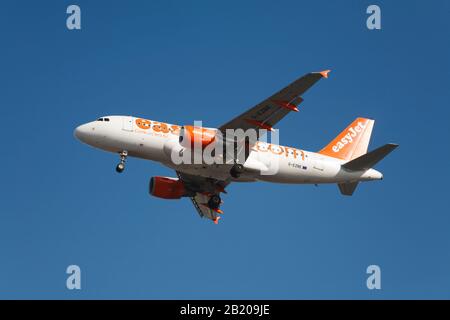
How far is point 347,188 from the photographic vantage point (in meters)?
55.8

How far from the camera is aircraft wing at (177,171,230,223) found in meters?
56.9

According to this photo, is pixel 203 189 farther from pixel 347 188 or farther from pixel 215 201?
pixel 347 188

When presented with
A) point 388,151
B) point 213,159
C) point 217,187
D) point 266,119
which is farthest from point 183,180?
point 388,151

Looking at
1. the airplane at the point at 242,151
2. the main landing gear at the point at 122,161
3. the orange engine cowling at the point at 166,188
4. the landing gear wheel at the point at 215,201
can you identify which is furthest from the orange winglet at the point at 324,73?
the orange engine cowling at the point at 166,188

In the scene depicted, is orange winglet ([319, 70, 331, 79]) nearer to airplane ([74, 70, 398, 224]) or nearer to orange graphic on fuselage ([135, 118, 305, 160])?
airplane ([74, 70, 398, 224])

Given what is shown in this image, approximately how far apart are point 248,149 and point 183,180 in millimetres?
8322

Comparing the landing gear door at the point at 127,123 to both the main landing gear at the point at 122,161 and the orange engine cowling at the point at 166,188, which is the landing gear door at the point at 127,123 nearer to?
the main landing gear at the point at 122,161

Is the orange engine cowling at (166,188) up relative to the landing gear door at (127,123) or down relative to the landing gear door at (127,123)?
down

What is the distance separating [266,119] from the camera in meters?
48.7

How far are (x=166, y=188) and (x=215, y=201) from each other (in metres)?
3.86

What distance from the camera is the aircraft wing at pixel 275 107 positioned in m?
44.7

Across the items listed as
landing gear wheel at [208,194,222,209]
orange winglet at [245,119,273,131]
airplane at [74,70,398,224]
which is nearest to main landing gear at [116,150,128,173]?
airplane at [74,70,398,224]

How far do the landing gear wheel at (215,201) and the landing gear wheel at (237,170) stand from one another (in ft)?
20.3

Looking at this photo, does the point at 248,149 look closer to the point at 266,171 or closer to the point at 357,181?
the point at 266,171
